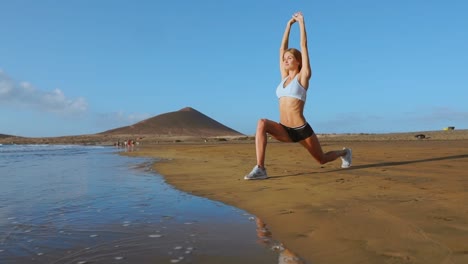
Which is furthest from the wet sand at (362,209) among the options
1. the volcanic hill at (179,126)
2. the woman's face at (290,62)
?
the volcanic hill at (179,126)

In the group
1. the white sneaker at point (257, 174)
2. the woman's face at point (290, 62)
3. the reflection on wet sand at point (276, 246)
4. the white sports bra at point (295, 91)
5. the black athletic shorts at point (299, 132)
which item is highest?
the woman's face at point (290, 62)

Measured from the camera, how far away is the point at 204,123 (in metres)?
84.4

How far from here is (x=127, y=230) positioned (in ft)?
11.0

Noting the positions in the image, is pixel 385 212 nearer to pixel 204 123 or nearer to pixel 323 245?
pixel 323 245

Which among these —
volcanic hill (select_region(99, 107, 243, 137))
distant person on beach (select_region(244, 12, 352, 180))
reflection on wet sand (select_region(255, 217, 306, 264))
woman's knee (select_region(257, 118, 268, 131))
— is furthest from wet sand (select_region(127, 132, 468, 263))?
volcanic hill (select_region(99, 107, 243, 137))

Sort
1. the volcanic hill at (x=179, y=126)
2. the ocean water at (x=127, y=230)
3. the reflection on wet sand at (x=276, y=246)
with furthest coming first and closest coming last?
1. the volcanic hill at (x=179, y=126)
2. the ocean water at (x=127, y=230)
3. the reflection on wet sand at (x=276, y=246)

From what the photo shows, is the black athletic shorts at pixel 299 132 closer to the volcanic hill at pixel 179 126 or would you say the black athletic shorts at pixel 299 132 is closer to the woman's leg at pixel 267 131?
the woman's leg at pixel 267 131

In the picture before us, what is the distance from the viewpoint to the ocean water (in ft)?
8.61

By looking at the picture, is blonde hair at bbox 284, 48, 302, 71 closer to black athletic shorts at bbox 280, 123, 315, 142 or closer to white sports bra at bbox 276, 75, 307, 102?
white sports bra at bbox 276, 75, 307, 102

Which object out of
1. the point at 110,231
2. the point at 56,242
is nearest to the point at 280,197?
the point at 110,231

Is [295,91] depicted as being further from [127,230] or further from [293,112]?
[127,230]

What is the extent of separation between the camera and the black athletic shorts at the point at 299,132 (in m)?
6.23

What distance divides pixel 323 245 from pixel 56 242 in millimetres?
1922

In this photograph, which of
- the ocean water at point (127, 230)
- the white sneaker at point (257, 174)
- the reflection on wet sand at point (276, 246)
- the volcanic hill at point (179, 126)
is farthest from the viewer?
the volcanic hill at point (179, 126)
